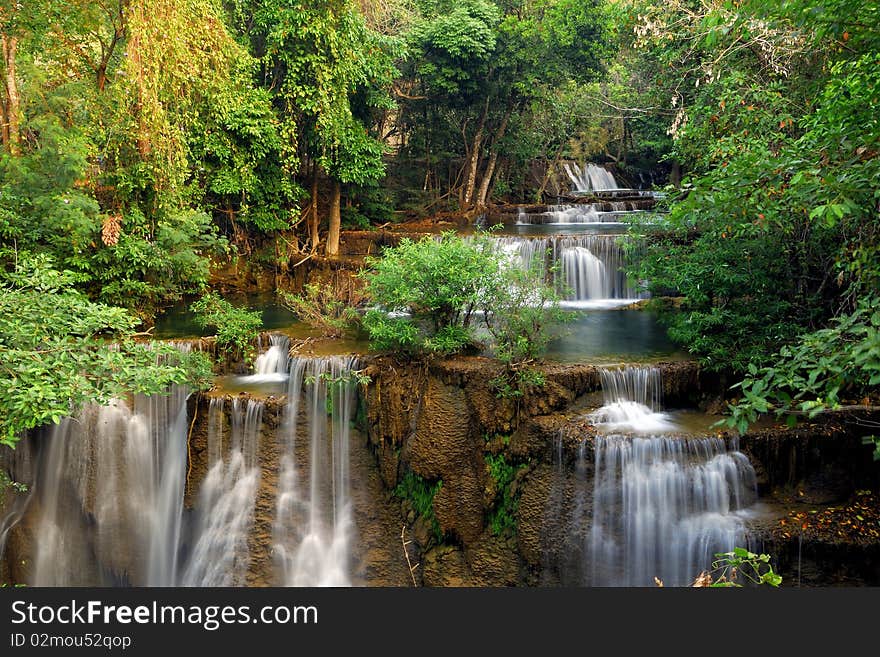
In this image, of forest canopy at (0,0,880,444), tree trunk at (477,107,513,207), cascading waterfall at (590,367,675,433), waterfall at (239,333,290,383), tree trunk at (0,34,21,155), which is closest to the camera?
forest canopy at (0,0,880,444)

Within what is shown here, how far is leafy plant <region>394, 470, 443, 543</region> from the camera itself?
8.66m

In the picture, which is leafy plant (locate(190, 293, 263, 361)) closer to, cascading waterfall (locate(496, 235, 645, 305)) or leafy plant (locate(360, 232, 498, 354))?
leafy plant (locate(360, 232, 498, 354))

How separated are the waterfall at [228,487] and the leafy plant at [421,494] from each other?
2065mm

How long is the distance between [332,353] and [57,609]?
6039mm

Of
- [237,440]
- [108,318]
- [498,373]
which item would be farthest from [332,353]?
[108,318]

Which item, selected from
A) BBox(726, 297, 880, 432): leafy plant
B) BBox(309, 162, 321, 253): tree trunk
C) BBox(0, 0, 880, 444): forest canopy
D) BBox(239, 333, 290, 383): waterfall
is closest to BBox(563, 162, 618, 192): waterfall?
BBox(0, 0, 880, 444): forest canopy

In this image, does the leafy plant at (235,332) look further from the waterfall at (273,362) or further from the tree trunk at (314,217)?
the tree trunk at (314,217)

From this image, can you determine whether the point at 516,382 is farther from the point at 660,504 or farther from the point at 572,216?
the point at 572,216

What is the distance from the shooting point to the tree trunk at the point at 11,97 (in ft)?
35.2

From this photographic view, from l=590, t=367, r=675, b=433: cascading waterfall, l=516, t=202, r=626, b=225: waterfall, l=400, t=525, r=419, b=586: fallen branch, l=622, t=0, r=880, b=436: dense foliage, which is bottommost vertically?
l=400, t=525, r=419, b=586: fallen branch

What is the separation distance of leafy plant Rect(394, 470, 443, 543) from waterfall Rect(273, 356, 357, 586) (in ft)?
2.98

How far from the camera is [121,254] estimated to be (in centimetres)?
1125

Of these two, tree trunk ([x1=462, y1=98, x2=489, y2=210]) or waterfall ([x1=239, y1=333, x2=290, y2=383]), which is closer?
waterfall ([x1=239, y1=333, x2=290, y2=383])

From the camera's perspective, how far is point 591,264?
13953 mm
